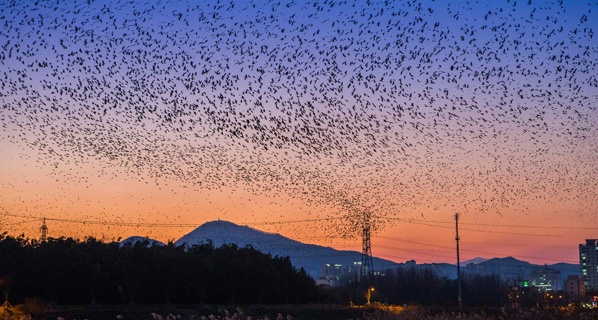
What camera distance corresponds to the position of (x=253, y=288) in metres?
80.5

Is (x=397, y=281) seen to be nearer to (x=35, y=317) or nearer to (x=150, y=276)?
(x=150, y=276)

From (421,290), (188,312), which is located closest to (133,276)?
(188,312)

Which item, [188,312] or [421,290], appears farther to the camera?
[421,290]

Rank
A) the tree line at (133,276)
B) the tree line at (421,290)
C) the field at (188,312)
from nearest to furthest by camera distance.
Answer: the field at (188,312) < the tree line at (133,276) < the tree line at (421,290)

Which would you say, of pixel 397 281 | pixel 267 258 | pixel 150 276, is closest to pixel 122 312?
pixel 150 276

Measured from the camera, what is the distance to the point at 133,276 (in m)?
73.1

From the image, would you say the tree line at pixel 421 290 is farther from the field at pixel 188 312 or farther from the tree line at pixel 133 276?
the field at pixel 188 312

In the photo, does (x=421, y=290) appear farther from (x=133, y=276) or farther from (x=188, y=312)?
(x=188, y=312)

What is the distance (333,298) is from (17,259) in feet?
132

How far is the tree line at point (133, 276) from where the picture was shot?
229 feet

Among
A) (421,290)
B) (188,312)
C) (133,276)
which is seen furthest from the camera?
(421,290)

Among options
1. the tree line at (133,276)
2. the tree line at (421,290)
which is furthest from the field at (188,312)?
the tree line at (421,290)

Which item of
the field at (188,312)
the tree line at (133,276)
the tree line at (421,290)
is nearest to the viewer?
the field at (188,312)

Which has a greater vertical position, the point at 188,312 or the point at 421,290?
the point at 421,290
